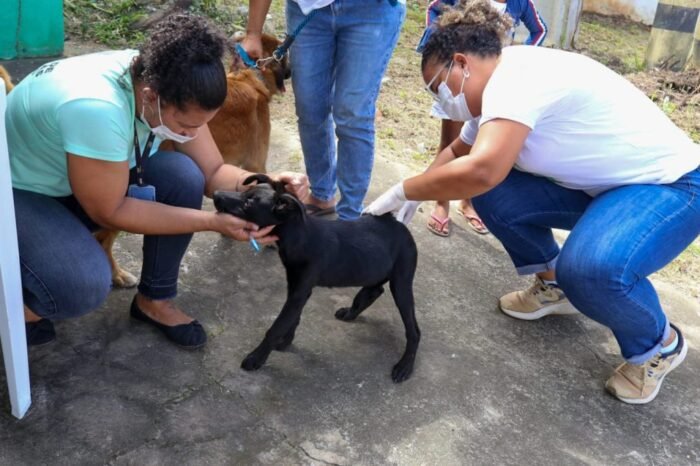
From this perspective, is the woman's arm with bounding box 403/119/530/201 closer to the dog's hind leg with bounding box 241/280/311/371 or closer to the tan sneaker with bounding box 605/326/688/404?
the dog's hind leg with bounding box 241/280/311/371

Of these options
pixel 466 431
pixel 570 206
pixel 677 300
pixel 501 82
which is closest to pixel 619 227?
pixel 570 206

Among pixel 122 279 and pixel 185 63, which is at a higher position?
pixel 185 63

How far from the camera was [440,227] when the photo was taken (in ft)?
13.9

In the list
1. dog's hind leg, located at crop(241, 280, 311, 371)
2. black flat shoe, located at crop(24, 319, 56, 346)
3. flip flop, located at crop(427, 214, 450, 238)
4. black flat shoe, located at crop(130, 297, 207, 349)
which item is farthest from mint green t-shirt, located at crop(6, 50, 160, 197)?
flip flop, located at crop(427, 214, 450, 238)

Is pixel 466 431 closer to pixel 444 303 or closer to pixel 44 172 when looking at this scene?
pixel 444 303

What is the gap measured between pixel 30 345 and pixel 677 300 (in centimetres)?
328

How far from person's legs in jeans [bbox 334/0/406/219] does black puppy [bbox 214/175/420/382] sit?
0.82 m

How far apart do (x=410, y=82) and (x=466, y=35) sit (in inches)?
170

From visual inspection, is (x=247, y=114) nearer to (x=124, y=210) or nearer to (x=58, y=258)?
(x=124, y=210)

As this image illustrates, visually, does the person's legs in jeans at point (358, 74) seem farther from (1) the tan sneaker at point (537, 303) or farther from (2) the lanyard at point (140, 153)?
(2) the lanyard at point (140, 153)

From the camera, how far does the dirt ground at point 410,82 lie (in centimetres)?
538

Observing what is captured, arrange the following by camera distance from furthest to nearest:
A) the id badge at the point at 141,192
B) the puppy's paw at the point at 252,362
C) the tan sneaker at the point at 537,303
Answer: the tan sneaker at the point at 537,303
the puppy's paw at the point at 252,362
the id badge at the point at 141,192

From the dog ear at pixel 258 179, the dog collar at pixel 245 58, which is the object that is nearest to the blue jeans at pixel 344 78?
the dog collar at pixel 245 58

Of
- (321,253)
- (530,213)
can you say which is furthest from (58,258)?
(530,213)
